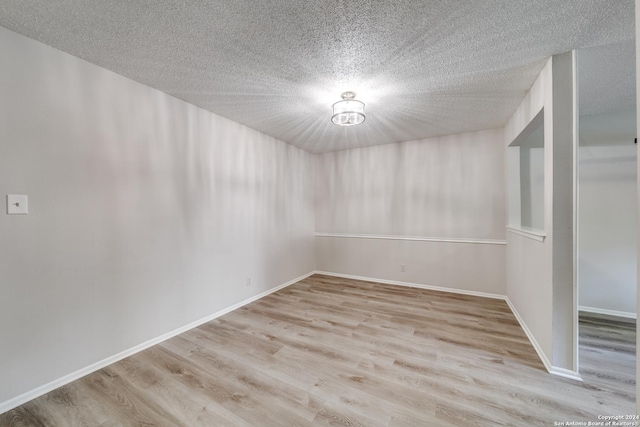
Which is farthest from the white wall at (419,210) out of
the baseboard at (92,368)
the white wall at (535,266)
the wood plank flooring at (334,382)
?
the baseboard at (92,368)

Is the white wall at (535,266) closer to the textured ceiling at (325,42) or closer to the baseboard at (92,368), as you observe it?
the textured ceiling at (325,42)

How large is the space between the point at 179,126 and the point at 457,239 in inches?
159

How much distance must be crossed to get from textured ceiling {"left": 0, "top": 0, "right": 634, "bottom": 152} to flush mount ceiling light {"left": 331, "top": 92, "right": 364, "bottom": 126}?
4.5 inches

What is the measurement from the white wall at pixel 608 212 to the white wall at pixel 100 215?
14.7 ft

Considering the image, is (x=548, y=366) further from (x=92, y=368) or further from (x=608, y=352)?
(x=92, y=368)

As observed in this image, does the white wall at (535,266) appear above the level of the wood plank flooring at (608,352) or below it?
above

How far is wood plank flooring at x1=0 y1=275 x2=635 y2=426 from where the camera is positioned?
4.82 feet

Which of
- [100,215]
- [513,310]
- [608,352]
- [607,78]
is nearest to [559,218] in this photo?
[608,352]

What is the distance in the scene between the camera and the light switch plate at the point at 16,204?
1.54 m

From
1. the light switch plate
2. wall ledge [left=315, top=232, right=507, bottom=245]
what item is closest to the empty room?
the light switch plate

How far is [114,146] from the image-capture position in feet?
6.61

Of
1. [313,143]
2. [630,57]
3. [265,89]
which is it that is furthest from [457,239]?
[265,89]

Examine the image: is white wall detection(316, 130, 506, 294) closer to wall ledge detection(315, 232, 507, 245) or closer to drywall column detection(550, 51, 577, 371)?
wall ledge detection(315, 232, 507, 245)

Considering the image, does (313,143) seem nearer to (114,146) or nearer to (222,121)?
(222,121)
